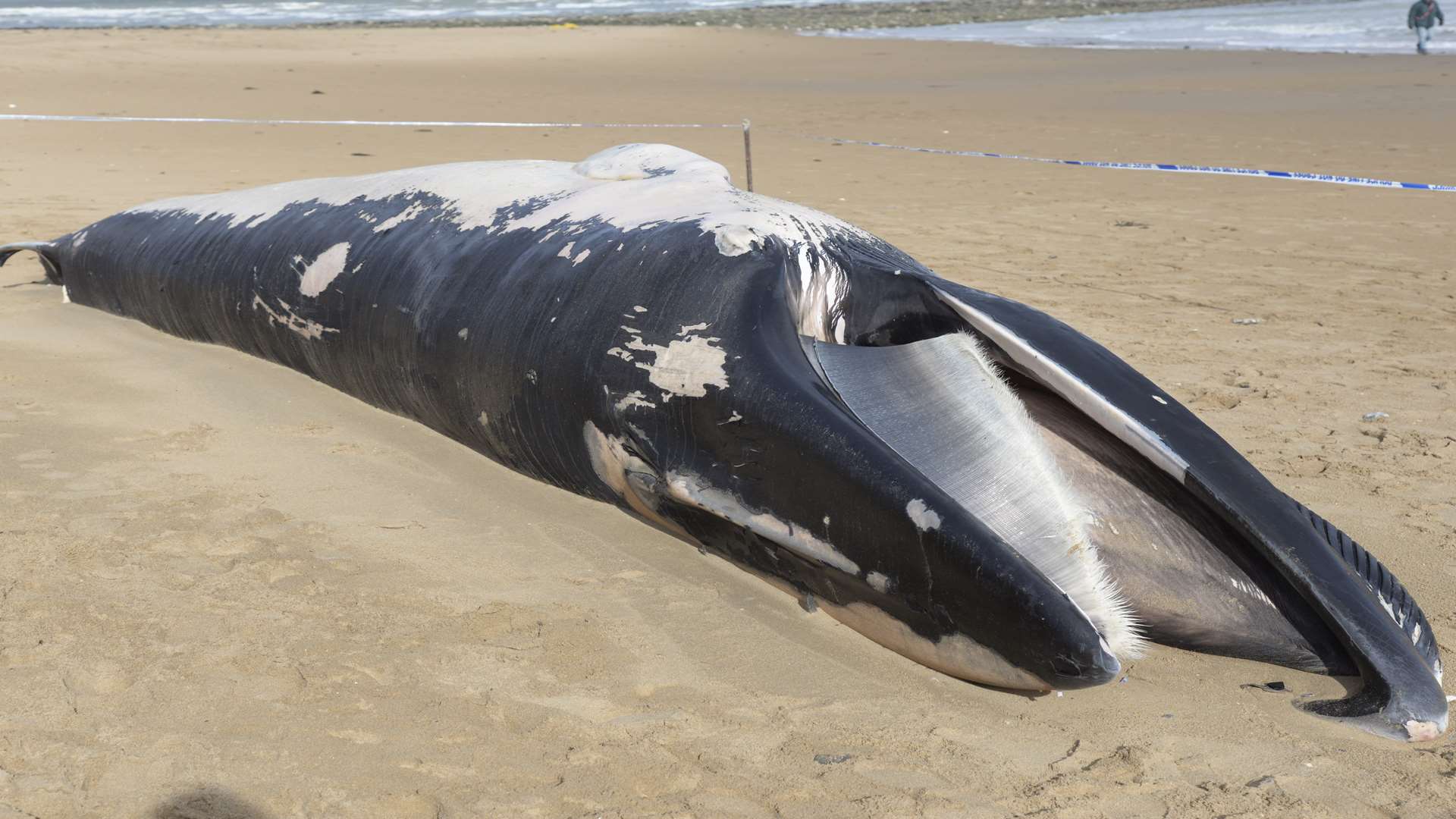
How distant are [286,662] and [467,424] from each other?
1.17 meters

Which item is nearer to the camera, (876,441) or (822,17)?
(876,441)

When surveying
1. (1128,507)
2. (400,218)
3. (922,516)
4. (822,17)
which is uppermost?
(822,17)

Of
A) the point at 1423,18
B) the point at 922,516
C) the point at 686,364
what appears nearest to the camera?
the point at 922,516

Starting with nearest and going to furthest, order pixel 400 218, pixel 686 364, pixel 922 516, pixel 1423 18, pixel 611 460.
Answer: pixel 922 516
pixel 686 364
pixel 611 460
pixel 400 218
pixel 1423 18

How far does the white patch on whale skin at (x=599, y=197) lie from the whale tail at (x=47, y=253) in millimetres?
1568

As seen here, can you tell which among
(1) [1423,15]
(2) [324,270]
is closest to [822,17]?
(1) [1423,15]

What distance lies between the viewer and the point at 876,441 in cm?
270

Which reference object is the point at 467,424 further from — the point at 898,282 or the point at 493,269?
the point at 898,282

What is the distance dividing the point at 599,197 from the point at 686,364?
109 centimetres

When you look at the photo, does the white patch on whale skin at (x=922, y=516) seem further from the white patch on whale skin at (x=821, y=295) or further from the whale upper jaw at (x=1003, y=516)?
the white patch on whale skin at (x=821, y=295)

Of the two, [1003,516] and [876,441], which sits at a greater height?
[876,441]

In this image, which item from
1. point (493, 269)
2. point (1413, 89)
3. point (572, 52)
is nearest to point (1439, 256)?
point (493, 269)

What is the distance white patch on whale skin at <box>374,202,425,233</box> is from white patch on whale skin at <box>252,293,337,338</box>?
39cm

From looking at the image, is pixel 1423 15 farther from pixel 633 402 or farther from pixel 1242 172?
pixel 633 402
